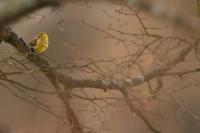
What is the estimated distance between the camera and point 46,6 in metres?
0.87

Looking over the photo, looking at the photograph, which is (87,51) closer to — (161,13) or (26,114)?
(26,114)

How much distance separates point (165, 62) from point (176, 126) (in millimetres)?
3488

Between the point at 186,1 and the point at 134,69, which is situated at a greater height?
the point at 186,1

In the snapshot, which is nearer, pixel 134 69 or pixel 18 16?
pixel 18 16

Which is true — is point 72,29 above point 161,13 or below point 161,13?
above

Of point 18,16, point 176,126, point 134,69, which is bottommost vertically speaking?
point 18,16

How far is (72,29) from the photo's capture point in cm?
695

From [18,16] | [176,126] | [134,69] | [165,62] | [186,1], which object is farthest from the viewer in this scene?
[176,126]

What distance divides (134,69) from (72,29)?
342 centimetres

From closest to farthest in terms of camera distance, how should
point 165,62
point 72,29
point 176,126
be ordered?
point 165,62, point 176,126, point 72,29

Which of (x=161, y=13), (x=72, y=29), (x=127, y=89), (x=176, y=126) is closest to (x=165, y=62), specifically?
(x=127, y=89)

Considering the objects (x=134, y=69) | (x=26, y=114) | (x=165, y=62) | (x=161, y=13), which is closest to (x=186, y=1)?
(x=134, y=69)

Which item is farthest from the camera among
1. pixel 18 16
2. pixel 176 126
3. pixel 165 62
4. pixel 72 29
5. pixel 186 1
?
pixel 72 29

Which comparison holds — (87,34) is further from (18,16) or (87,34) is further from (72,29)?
(18,16)
